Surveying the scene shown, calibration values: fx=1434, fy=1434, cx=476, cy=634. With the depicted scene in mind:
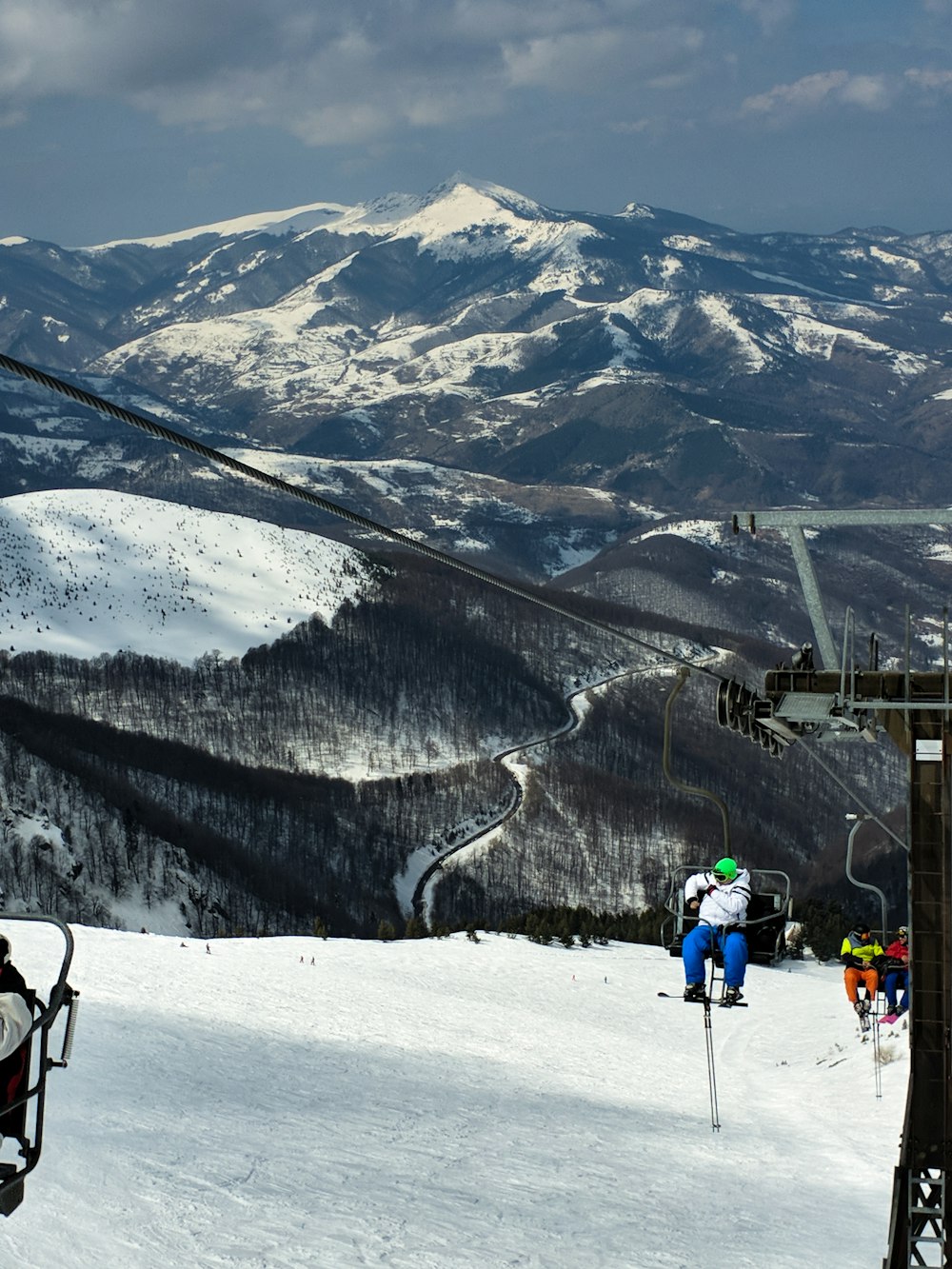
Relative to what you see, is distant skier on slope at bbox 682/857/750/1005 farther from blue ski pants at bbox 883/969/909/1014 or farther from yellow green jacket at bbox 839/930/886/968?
yellow green jacket at bbox 839/930/886/968

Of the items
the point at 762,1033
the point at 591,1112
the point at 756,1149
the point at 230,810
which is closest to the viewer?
the point at 756,1149

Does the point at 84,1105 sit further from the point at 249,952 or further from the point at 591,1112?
the point at 249,952

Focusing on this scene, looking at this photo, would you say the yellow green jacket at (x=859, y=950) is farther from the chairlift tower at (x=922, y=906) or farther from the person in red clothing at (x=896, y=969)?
the chairlift tower at (x=922, y=906)

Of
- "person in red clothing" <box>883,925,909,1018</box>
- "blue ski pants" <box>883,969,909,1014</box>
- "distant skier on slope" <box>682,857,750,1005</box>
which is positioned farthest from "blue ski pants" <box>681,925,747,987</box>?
"blue ski pants" <box>883,969,909,1014</box>

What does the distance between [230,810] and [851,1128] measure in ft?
439

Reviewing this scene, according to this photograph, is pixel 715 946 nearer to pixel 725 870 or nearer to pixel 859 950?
pixel 725 870

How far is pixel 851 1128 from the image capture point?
38.8m

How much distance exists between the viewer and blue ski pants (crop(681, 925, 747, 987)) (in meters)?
22.0

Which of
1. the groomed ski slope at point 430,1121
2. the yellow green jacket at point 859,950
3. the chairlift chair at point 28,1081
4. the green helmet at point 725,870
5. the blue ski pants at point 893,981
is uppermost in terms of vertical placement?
the green helmet at point 725,870

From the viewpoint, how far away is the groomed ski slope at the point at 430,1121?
90.8ft

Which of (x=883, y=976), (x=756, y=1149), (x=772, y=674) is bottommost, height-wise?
(x=756, y=1149)

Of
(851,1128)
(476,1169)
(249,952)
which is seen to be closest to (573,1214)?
(476,1169)

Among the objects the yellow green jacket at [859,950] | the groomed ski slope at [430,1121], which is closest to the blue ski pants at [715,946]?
the groomed ski slope at [430,1121]

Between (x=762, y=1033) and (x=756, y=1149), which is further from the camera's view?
(x=762, y=1033)
